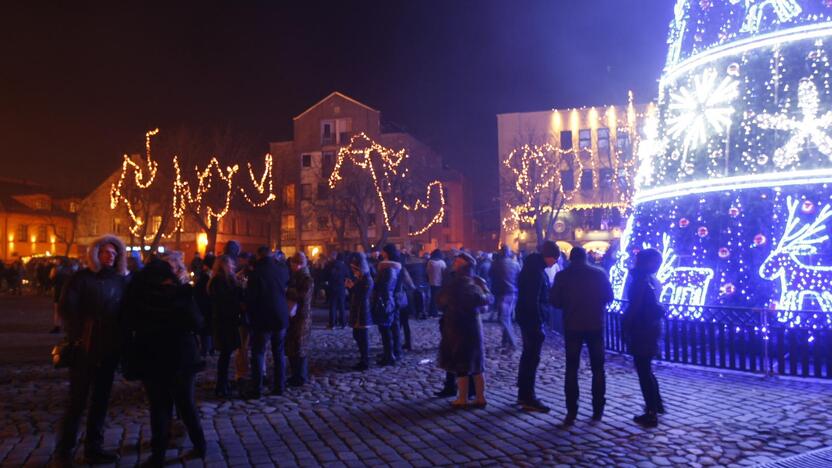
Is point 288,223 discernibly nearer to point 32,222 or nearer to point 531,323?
point 32,222

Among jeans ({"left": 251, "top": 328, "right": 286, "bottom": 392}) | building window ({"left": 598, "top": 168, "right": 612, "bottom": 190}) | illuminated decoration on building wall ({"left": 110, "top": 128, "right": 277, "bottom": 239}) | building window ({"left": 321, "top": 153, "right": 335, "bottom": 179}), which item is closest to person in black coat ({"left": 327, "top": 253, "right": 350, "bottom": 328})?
jeans ({"left": 251, "top": 328, "right": 286, "bottom": 392})

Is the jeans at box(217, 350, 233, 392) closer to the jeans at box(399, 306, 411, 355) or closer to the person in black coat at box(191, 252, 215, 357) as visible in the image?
the person in black coat at box(191, 252, 215, 357)

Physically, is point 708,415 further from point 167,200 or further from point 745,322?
point 167,200

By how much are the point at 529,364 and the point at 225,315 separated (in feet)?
12.8

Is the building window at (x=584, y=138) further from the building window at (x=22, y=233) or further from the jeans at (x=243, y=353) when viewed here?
the building window at (x=22, y=233)

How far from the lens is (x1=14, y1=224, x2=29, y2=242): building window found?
60.0m

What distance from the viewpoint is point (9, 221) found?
5922 cm

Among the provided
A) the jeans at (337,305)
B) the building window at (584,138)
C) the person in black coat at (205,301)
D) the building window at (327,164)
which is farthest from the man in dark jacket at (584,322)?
the building window at (327,164)

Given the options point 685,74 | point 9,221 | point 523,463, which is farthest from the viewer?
point 9,221

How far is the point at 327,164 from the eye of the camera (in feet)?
157

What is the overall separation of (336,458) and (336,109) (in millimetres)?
45173

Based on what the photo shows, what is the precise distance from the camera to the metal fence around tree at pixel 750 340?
8.25m

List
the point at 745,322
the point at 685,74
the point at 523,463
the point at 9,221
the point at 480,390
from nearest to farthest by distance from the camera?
the point at 523,463
the point at 480,390
the point at 745,322
the point at 685,74
the point at 9,221

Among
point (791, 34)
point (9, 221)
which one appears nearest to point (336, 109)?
point (9, 221)
